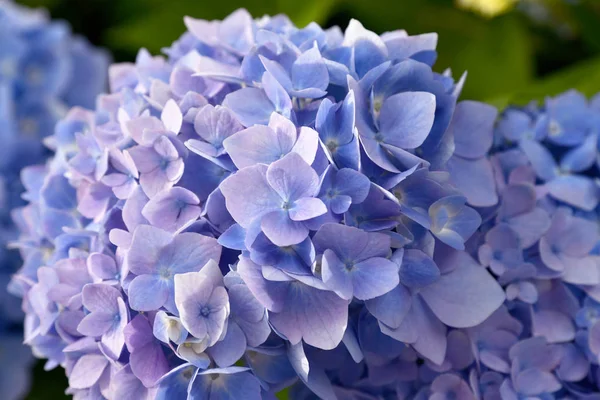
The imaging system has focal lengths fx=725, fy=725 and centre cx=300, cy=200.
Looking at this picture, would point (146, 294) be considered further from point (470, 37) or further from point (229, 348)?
point (470, 37)

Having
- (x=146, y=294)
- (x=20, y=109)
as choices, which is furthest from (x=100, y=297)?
(x=20, y=109)

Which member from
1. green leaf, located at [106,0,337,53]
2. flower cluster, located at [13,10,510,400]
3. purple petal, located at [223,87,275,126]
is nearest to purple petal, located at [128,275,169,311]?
flower cluster, located at [13,10,510,400]

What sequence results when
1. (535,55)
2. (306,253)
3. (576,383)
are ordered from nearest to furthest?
1. (306,253)
2. (576,383)
3. (535,55)

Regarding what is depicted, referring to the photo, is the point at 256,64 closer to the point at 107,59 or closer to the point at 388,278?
the point at 388,278

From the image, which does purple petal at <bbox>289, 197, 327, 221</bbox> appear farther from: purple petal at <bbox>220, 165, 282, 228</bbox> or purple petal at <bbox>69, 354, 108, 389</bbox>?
purple petal at <bbox>69, 354, 108, 389</bbox>

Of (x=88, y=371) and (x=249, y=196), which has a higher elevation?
(x=249, y=196)

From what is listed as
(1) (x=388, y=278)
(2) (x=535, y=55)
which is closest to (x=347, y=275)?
(1) (x=388, y=278)
